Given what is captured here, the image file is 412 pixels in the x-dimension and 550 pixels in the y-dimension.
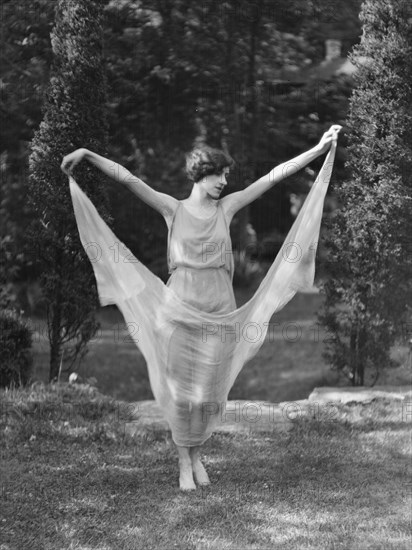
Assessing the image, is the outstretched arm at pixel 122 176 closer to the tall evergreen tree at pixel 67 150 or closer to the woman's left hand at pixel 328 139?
the woman's left hand at pixel 328 139

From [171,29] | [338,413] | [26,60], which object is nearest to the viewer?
[338,413]

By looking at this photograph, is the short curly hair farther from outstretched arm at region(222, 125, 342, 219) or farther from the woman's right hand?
the woman's right hand

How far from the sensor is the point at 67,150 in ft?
22.3

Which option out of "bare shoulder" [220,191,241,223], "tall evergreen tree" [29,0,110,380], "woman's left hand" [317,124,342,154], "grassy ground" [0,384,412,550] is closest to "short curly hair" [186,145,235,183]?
"bare shoulder" [220,191,241,223]

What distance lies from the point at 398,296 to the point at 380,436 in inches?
57.5

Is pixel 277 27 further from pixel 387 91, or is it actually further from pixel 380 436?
pixel 380 436

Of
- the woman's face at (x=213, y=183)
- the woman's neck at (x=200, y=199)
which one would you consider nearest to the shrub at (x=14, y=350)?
the woman's neck at (x=200, y=199)

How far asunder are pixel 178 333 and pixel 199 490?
0.99 meters

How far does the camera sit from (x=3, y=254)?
23.5 ft

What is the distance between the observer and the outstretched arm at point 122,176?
15.0 ft

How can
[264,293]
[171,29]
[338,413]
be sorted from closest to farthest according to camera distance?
[264,293]
[338,413]
[171,29]

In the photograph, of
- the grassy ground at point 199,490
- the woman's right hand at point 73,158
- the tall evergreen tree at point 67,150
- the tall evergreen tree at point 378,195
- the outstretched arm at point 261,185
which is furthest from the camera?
the tall evergreen tree at point 67,150

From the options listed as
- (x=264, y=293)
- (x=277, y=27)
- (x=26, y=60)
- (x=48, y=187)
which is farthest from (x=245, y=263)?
(x=264, y=293)

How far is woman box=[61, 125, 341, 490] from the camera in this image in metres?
4.61
